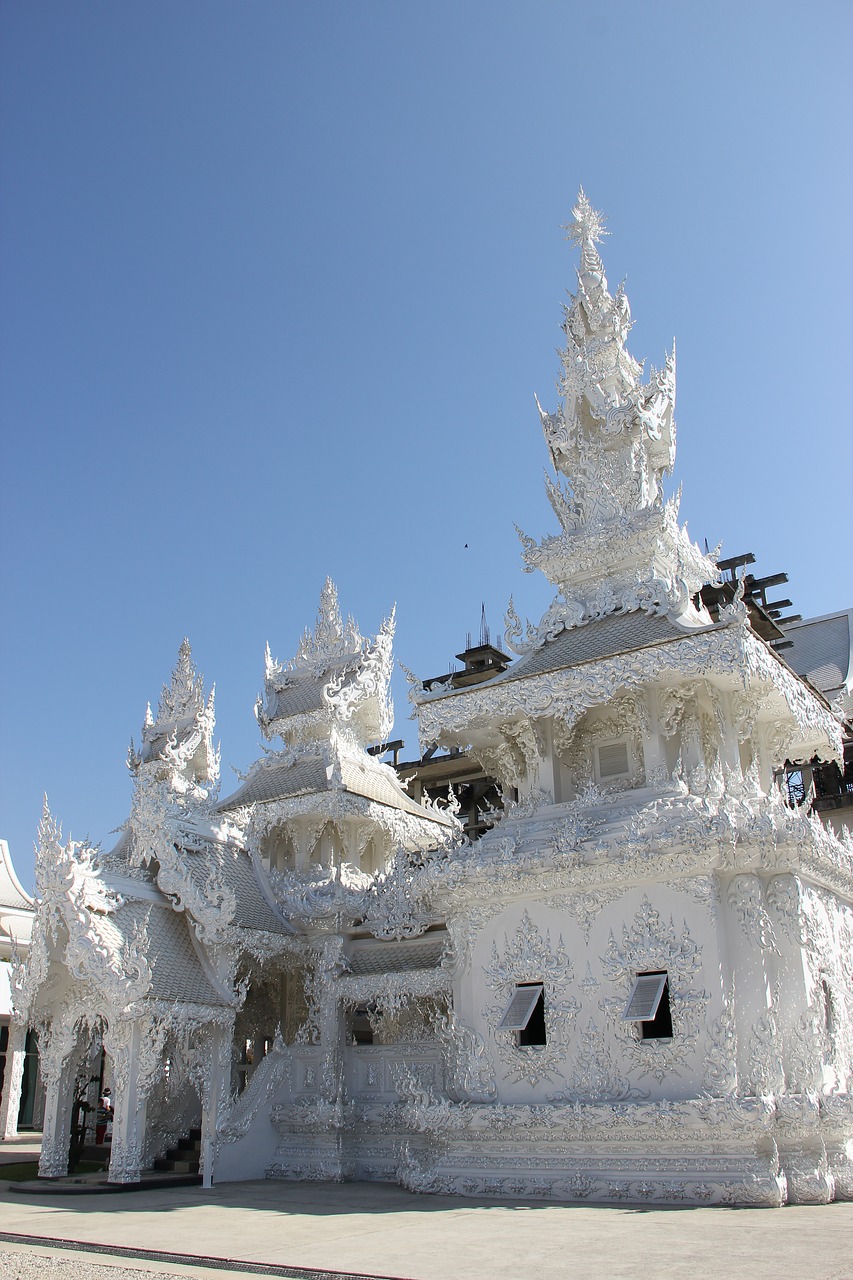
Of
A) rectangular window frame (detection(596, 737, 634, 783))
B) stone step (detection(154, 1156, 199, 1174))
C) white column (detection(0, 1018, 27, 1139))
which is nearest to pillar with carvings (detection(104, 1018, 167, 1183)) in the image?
stone step (detection(154, 1156, 199, 1174))

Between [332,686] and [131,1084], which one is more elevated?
[332,686]

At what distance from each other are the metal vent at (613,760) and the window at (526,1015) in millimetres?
3401

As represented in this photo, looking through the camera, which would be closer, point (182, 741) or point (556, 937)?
point (556, 937)

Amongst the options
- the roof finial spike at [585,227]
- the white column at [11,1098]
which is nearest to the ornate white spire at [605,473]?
the roof finial spike at [585,227]

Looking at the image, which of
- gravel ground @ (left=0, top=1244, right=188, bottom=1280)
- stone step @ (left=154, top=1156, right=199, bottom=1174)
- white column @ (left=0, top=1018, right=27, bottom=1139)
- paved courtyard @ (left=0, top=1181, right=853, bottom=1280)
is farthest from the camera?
white column @ (left=0, top=1018, right=27, bottom=1139)

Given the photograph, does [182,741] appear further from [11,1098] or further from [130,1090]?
[11,1098]

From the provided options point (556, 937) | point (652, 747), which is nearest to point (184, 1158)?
point (556, 937)

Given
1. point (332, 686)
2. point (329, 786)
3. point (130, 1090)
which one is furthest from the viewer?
point (332, 686)

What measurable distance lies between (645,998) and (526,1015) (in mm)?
1697

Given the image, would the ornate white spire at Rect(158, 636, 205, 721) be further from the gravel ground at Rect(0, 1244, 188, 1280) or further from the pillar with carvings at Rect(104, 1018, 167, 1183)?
the gravel ground at Rect(0, 1244, 188, 1280)

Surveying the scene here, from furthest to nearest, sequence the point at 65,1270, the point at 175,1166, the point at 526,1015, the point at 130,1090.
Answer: the point at 175,1166 → the point at 130,1090 → the point at 526,1015 → the point at 65,1270

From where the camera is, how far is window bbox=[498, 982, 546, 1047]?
13500 mm

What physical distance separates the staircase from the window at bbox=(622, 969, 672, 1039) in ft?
22.8

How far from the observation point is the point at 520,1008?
13.6 meters
